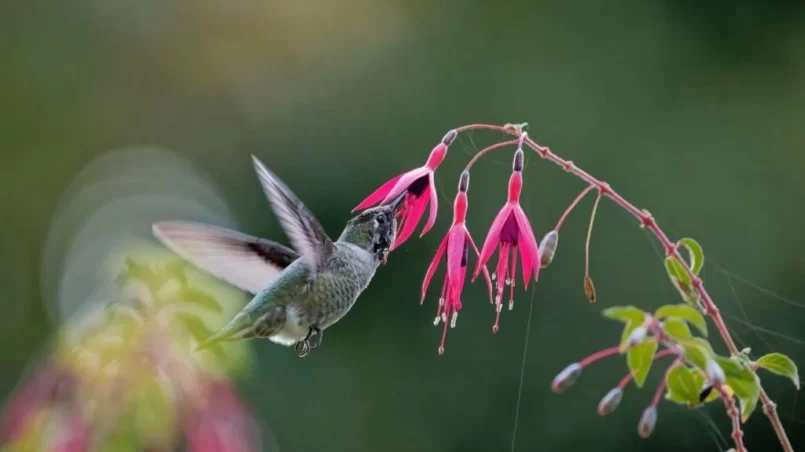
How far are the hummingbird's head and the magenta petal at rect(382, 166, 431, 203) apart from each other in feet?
0.08

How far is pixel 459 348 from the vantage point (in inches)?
121

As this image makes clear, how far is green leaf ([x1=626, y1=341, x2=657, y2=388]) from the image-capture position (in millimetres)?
821

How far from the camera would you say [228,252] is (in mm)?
1205

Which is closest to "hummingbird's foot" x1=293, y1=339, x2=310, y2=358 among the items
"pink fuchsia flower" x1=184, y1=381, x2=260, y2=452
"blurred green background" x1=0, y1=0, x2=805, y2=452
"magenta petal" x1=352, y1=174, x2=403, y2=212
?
"pink fuchsia flower" x1=184, y1=381, x2=260, y2=452

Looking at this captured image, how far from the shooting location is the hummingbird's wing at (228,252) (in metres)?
1.13

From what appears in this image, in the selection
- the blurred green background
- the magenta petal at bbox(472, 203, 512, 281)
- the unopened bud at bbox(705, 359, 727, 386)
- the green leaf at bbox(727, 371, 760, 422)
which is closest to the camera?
the unopened bud at bbox(705, 359, 727, 386)

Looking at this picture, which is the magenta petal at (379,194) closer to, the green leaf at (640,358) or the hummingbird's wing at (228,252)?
the hummingbird's wing at (228,252)

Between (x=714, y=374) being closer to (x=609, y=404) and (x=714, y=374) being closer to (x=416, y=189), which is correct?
(x=609, y=404)

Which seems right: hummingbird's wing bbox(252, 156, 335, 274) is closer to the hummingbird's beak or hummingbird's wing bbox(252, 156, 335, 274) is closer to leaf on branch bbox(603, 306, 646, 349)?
the hummingbird's beak

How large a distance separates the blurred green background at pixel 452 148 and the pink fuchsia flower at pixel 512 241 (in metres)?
1.64

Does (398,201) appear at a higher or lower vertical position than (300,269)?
higher

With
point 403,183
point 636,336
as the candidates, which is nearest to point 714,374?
point 636,336

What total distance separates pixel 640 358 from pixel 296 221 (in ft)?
1.49

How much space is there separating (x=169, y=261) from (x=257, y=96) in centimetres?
259
